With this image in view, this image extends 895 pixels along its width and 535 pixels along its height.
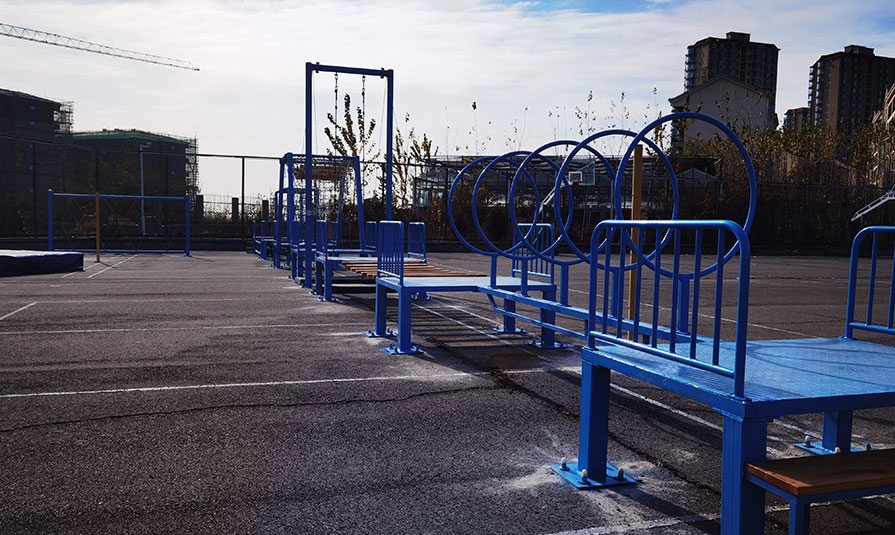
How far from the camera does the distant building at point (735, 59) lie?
137 meters

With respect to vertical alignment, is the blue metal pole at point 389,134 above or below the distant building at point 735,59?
below

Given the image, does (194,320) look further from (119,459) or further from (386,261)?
(119,459)

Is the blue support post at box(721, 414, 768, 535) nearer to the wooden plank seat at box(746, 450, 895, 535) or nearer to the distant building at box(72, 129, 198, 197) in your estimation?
the wooden plank seat at box(746, 450, 895, 535)

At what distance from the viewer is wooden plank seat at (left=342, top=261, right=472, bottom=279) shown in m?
9.60

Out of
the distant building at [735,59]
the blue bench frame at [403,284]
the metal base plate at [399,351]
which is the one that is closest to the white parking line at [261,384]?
the metal base plate at [399,351]

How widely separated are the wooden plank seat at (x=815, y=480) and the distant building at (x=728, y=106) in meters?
28.2

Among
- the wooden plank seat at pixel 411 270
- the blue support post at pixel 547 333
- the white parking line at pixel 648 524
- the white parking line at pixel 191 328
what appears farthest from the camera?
the wooden plank seat at pixel 411 270

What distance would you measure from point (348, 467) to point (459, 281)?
481 cm

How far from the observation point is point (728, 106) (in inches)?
1908

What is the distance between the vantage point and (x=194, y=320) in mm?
9391

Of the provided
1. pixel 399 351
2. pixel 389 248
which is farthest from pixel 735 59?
pixel 399 351

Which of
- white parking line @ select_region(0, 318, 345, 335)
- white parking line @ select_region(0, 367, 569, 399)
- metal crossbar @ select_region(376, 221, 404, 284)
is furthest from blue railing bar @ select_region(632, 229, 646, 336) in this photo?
white parking line @ select_region(0, 318, 345, 335)

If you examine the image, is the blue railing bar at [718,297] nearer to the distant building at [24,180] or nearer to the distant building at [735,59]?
the distant building at [24,180]

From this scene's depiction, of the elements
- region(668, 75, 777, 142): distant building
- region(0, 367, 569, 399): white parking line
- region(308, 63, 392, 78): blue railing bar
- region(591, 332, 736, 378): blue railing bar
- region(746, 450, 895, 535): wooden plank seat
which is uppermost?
region(668, 75, 777, 142): distant building
